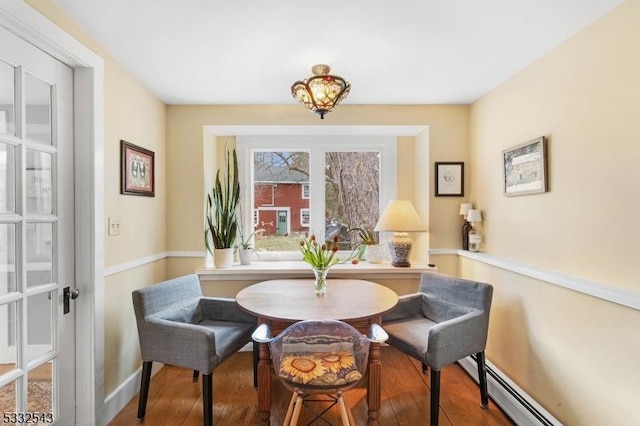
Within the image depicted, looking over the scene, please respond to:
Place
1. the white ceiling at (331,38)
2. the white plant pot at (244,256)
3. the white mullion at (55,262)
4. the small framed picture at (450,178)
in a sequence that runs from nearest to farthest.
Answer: the white ceiling at (331,38)
the white mullion at (55,262)
the small framed picture at (450,178)
the white plant pot at (244,256)

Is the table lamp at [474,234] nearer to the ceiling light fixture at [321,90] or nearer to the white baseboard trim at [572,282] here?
the white baseboard trim at [572,282]

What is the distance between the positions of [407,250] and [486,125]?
4.01 ft

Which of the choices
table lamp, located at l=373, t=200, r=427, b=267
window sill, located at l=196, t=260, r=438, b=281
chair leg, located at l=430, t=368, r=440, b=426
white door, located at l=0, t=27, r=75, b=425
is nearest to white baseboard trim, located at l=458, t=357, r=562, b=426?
chair leg, located at l=430, t=368, r=440, b=426

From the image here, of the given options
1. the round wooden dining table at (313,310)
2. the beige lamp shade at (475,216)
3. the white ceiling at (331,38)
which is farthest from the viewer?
the beige lamp shade at (475,216)

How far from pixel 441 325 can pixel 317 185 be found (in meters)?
1.81

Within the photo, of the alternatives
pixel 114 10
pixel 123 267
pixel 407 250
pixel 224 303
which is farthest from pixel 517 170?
pixel 123 267

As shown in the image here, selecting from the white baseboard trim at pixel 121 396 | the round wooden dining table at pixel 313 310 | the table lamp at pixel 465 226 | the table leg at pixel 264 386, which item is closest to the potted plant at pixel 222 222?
the round wooden dining table at pixel 313 310

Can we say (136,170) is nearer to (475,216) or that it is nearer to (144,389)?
(144,389)

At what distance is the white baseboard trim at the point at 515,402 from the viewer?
5.61ft

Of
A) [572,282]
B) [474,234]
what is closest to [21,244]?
[572,282]

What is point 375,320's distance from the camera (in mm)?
1785

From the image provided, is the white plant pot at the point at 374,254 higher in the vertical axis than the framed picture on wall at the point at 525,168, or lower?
lower

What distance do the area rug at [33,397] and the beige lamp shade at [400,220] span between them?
7.69 ft

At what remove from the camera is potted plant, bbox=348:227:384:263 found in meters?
2.97
